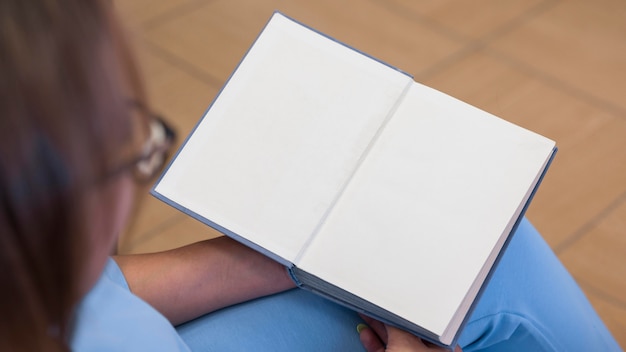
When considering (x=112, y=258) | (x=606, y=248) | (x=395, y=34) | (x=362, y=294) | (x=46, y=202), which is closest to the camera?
(x=46, y=202)

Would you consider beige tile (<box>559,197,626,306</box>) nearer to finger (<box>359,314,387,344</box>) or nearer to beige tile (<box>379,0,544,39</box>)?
beige tile (<box>379,0,544,39</box>)

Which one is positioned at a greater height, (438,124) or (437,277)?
(438,124)

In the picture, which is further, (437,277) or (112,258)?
(112,258)

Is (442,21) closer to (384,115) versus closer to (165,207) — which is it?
(165,207)

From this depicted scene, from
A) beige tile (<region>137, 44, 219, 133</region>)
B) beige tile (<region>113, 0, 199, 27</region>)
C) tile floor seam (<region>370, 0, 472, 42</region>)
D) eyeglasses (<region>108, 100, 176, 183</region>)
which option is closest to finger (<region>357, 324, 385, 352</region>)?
eyeglasses (<region>108, 100, 176, 183</region>)

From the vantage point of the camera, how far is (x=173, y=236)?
1.35 m

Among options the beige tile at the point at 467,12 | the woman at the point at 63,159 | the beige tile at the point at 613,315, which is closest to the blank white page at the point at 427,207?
the woman at the point at 63,159

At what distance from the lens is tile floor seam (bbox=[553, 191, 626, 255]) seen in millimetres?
1329

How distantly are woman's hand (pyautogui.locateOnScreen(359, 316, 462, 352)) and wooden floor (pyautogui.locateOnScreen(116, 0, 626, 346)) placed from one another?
614 millimetres

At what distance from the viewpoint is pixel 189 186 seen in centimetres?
71

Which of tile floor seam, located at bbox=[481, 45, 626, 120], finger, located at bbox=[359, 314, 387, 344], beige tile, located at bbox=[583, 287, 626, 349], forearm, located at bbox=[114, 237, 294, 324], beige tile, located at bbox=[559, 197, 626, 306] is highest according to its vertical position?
tile floor seam, located at bbox=[481, 45, 626, 120]

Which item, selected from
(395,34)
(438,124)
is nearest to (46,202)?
(438,124)

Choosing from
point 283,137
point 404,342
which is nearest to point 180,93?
point 283,137

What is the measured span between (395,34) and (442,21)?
0.11 metres
